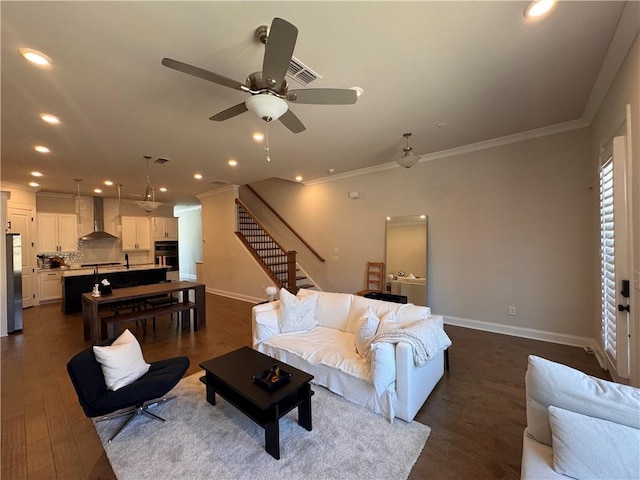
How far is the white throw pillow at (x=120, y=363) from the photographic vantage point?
7.09 feet

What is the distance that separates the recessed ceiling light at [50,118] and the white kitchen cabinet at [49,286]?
5504 millimetres

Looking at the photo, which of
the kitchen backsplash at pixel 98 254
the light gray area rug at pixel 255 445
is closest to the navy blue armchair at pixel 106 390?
the light gray area rug at pixel 255 445

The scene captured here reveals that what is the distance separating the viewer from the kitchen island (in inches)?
229

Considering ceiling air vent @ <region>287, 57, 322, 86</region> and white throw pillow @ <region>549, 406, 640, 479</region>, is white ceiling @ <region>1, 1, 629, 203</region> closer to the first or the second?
ceiling air vent @ <region>287, 57, 322, 86</region>

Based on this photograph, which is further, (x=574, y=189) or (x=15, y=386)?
(x=574, y=189)

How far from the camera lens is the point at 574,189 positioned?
3725 mm

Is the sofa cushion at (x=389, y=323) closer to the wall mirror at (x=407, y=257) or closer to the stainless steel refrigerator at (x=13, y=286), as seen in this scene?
the wall mirror at (x=407, y=257)

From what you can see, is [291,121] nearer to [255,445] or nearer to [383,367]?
[383,367]

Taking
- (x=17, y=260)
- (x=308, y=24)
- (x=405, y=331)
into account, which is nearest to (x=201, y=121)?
(x=308, y=24)

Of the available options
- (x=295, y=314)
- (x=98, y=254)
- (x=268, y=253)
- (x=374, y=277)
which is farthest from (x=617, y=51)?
(x=98, y=254)

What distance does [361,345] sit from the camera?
2.58m

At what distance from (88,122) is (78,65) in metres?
1.30

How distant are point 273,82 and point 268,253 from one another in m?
5.98

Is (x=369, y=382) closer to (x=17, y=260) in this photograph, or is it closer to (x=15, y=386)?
(x=15, y=386)
